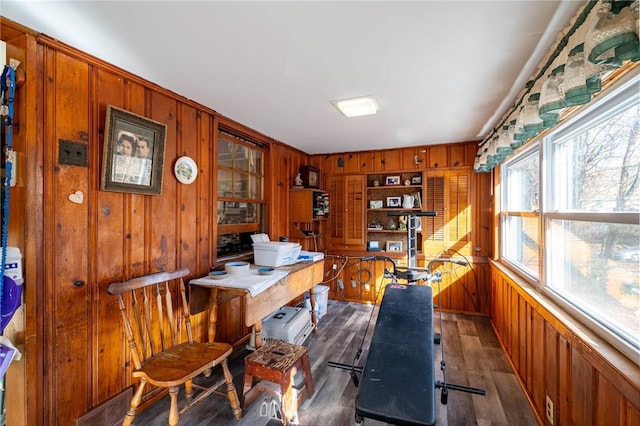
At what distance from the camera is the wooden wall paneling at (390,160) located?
13.8 ft

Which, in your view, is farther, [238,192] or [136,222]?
[238,192]

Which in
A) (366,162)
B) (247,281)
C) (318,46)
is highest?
(318,46)

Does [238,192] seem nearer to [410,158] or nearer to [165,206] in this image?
[165,206]

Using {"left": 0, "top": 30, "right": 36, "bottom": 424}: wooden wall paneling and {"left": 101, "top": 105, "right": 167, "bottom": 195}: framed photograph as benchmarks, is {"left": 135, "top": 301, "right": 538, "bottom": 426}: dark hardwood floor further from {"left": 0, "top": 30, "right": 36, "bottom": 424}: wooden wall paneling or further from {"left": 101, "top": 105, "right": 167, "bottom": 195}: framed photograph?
{"left": 101, "top": 105, "right": 167, "bottom": 195}: framed photograph

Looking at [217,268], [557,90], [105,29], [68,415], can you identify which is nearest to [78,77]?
[105,29]

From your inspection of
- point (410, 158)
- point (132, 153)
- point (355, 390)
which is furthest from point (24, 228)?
point (410, 158)

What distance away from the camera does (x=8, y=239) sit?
4.97ft

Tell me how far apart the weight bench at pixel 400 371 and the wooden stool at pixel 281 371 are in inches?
24.3

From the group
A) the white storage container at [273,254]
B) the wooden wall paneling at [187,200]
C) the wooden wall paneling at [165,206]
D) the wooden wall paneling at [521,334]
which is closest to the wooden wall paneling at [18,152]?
the wooden wall paneling at [165,206]

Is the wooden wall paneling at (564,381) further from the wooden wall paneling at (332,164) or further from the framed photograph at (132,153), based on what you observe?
the wooden wall paneling at (332,164)

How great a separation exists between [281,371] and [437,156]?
134 inches

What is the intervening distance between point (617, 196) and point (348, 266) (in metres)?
3.33

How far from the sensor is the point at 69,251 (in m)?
1.67

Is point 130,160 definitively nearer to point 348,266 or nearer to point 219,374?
point 219,374
